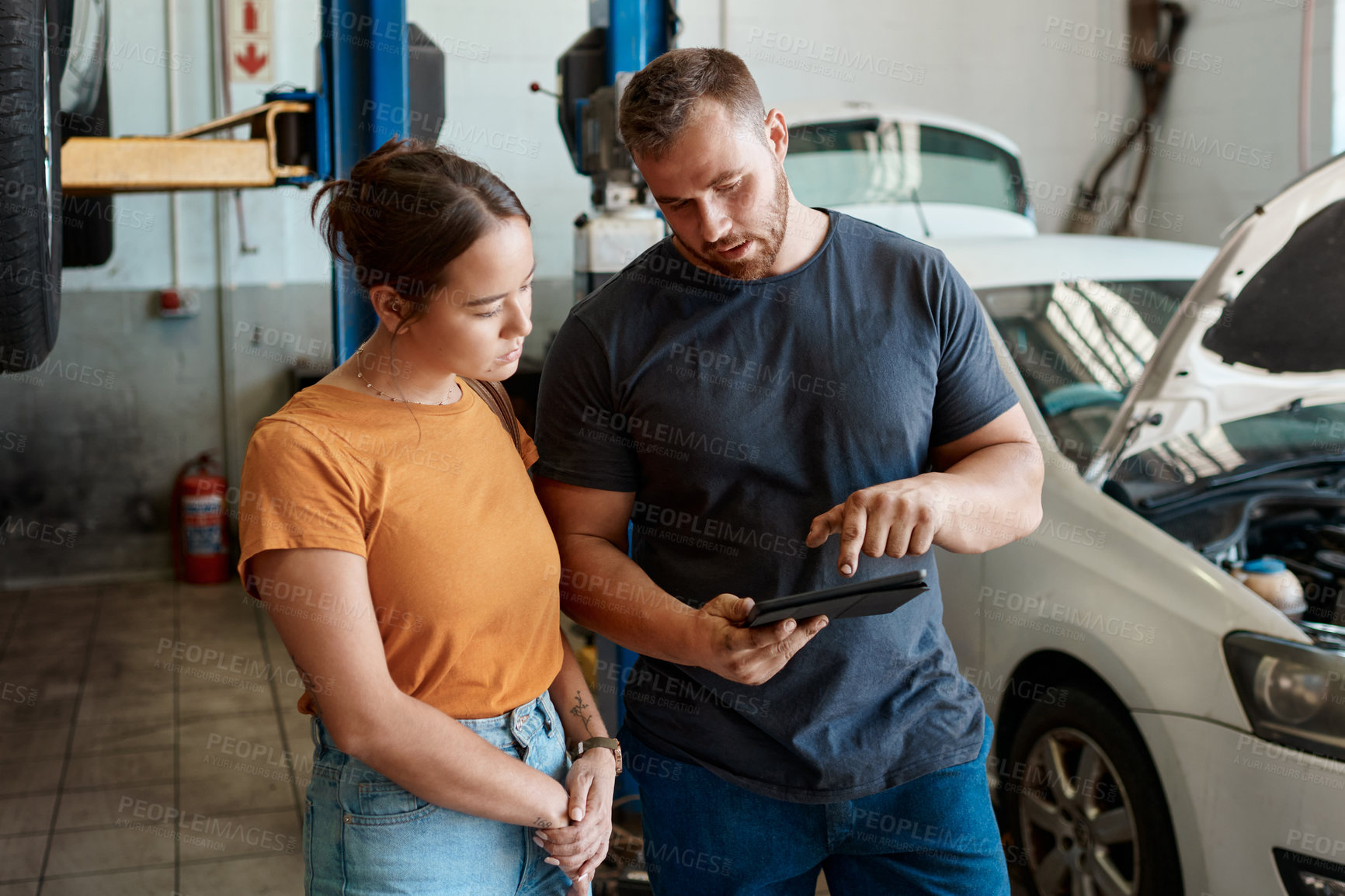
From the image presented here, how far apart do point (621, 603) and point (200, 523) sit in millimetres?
4465

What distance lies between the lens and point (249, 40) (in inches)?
202

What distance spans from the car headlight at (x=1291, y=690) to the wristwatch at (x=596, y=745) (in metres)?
1.20

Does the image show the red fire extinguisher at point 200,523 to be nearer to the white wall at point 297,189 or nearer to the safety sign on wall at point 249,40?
the white wall at point 297,189

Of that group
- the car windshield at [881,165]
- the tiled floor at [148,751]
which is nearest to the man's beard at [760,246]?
the tiled floor at [148,751]

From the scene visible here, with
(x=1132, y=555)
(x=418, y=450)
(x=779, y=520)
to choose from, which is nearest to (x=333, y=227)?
(x=418, y=450)

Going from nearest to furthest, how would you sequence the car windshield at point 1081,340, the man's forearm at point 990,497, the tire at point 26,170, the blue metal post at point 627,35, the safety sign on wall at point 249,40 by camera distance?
the man's forearm at point 990,497
the tire at point 26,170
the car windshield at point 1081,340
the blue metal post at point 627,35
the safety sign on wall at point 249,40

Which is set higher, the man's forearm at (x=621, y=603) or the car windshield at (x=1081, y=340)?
the car windshield at (x=1081, y=340)

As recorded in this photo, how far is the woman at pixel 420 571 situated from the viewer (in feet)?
3.16

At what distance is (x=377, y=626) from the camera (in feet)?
3.30

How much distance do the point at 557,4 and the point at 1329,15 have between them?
157 inches

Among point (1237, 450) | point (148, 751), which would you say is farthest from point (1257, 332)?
point (148, 751)

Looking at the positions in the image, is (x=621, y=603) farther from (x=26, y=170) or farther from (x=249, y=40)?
(x=249, y=40)

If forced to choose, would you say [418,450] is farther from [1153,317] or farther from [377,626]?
[1153,317]

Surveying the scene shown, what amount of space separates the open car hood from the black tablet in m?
1.25
